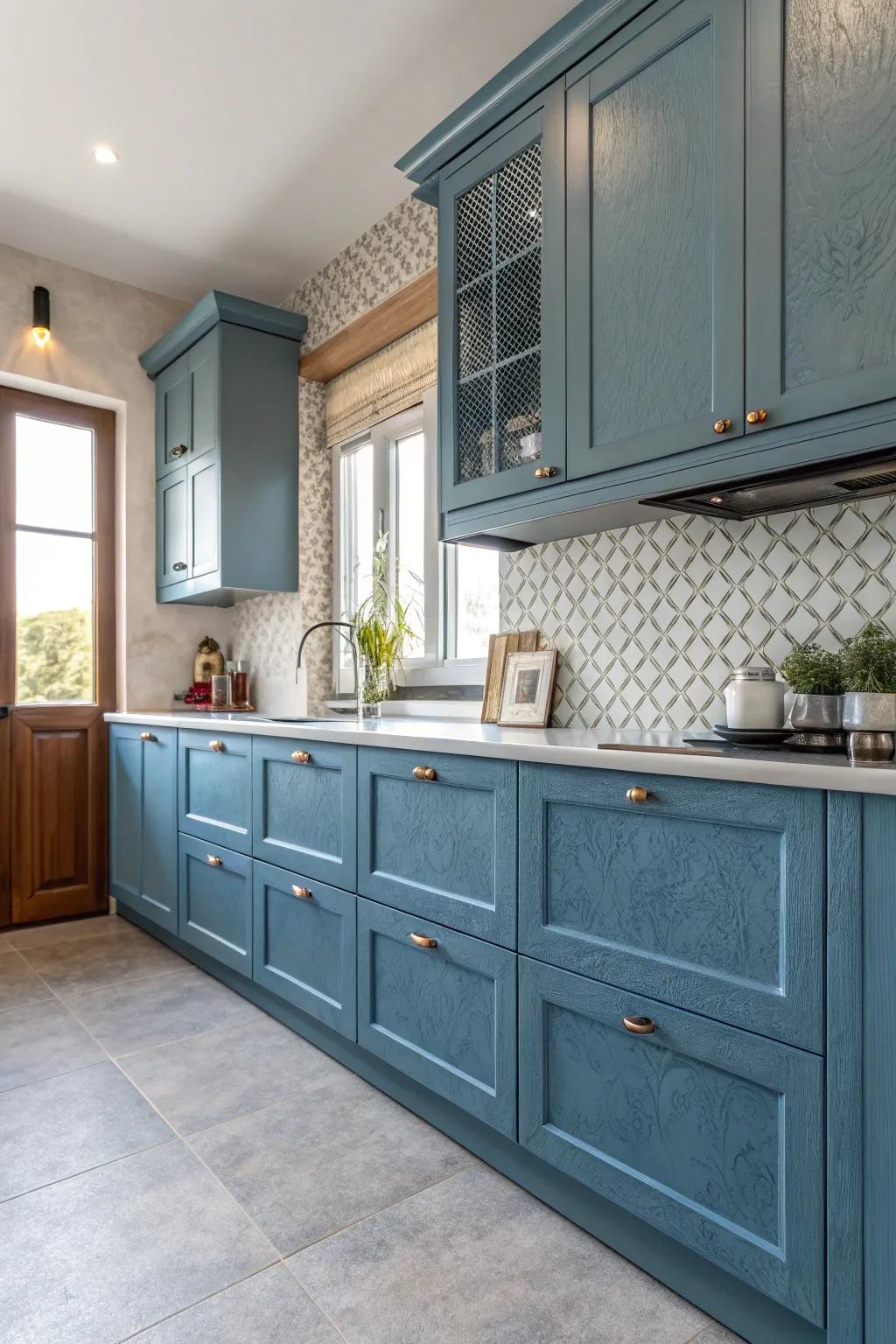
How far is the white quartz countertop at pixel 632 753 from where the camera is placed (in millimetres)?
1158

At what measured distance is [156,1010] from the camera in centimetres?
263

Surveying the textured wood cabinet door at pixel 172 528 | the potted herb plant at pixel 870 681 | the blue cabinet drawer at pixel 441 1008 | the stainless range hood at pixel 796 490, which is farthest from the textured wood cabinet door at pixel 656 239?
the textured wood cabinet door at pixel 172 528

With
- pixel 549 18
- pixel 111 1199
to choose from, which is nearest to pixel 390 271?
pixel 549 18

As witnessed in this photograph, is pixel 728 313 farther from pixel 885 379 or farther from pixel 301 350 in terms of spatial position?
pixel 301 350

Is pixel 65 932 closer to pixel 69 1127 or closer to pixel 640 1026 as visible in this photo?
pixel 69 1127

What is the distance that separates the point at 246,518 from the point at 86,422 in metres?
1.03

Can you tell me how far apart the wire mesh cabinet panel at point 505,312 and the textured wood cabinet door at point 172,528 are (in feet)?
6.05

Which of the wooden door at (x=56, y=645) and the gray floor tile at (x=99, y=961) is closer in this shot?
the gray floor tile at (x=99, y=961)

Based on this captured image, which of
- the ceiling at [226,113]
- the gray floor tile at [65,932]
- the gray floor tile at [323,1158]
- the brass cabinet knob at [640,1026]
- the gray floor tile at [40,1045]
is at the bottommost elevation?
the gray floor tile at [65,932]

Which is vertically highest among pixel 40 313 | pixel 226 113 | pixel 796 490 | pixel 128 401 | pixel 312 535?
pixel 226 113

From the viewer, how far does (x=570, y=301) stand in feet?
6.23

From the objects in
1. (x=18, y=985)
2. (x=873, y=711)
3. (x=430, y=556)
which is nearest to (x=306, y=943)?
(x=18, y=985)

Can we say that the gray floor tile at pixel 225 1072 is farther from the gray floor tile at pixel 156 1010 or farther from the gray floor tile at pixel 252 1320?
the gray floor tile at pixel 252 1320

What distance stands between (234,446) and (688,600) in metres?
2.20
